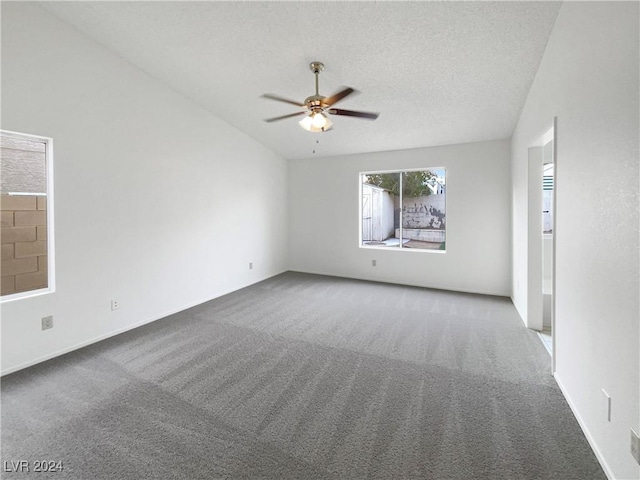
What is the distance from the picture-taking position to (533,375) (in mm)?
2510

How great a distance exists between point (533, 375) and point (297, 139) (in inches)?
187

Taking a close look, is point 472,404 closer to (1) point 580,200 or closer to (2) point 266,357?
(1) point 580,200

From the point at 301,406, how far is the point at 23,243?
2.93 metres

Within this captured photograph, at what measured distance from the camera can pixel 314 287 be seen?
5508 millimetres

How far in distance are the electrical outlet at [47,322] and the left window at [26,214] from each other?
0.26m

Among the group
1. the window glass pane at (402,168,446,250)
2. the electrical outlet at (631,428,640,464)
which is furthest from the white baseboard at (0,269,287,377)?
the electrical outlet at (631,428,640,464)

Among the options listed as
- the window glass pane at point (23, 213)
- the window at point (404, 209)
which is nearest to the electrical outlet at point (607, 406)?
the window at point (404, 209)

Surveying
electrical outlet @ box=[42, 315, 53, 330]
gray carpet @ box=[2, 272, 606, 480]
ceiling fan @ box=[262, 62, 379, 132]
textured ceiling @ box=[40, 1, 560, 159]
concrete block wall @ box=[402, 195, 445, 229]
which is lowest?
gray carpet @ box=[2, 272, 606, 480]

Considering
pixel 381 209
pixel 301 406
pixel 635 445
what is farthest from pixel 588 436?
pixel 381 209

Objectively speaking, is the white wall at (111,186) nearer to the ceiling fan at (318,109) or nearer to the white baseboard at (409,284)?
the ceiling fan at (318,109)

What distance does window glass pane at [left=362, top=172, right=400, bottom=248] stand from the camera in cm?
589

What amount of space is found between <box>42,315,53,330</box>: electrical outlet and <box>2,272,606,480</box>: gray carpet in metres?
0.34

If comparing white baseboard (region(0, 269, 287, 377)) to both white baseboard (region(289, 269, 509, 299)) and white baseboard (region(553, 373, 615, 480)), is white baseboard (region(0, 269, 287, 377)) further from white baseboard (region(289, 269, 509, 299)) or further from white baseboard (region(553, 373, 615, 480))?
white baseboard (region(553, 373, 615, 480))

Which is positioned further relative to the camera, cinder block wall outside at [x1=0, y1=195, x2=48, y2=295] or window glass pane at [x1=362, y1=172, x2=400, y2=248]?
window glass pane at [x1=362, y1=172, x2=400, y2=248]
